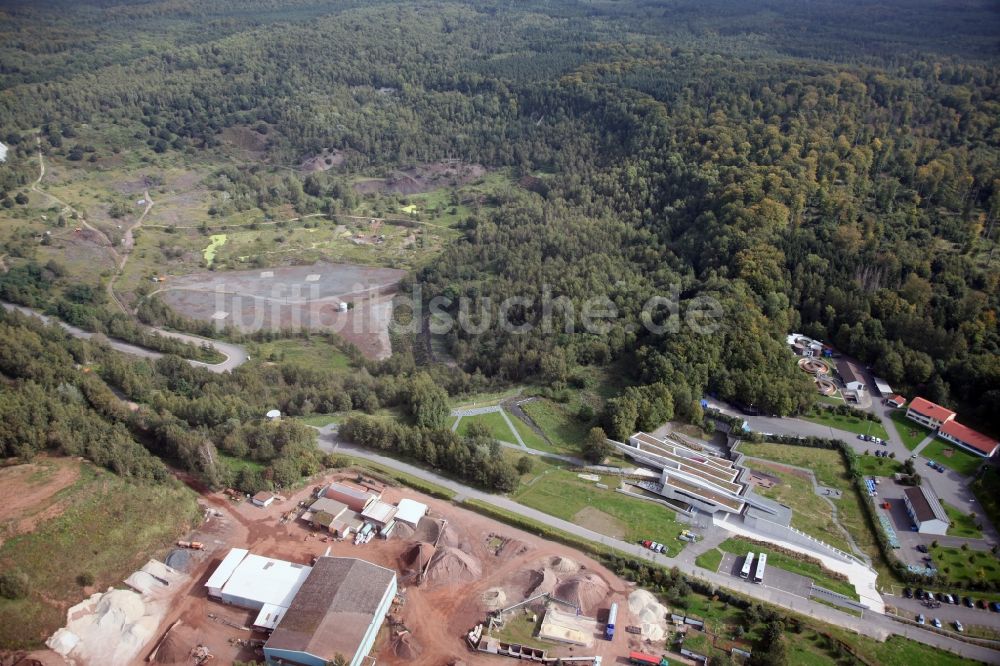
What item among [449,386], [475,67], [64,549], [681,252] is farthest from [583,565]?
[475,67]

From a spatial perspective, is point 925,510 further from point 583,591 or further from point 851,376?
point 583,591

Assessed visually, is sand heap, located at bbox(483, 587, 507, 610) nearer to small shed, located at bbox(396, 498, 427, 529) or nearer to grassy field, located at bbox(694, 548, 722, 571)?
small shed, located at bbox(396, 498, 427, 529)

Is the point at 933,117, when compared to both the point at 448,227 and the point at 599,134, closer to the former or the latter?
the point at 599,134

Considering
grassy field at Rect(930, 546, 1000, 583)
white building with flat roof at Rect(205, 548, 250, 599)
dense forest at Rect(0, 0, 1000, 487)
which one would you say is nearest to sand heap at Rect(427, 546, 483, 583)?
dense forest at Rect(0, 0, 1000, 487)

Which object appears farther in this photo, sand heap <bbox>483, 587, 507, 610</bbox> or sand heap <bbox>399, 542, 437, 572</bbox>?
sand heap <bbox>399, 542, 437, 572</bbox>

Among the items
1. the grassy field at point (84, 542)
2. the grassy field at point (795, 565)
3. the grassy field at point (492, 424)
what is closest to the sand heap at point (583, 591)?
the grassy field at point (795, 565)

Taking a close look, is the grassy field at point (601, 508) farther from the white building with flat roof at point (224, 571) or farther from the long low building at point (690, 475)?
the white building with flat roof at point (224, 571)

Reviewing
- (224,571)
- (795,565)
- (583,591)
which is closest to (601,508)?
(583,591)
